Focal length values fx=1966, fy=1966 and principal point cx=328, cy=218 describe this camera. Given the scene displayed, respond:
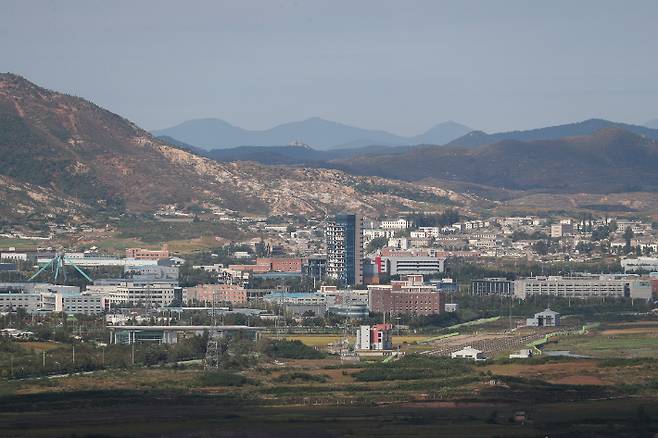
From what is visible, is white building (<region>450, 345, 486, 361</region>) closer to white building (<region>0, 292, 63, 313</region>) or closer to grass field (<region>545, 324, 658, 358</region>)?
grass field (<region>545, 324, 658, 358</region>)

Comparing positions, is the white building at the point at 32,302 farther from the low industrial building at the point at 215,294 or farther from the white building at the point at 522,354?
the white building at the point at 522,354

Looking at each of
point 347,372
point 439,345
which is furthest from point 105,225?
point 347,372

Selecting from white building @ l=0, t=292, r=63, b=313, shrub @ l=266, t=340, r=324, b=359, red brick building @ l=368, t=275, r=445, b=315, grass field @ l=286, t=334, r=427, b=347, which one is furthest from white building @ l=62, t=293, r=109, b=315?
shrub @ l=266, t=340, r=324, b=359

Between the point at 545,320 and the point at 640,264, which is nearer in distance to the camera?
the point at 545,320

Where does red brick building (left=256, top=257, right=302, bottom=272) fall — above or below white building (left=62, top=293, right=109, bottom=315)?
above

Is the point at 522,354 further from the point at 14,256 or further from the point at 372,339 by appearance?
the point at 14,256

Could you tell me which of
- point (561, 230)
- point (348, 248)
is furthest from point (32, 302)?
point (561, 230)

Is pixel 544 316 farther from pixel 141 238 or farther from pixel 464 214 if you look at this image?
pixel 464 214
